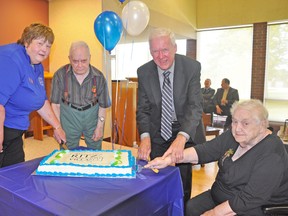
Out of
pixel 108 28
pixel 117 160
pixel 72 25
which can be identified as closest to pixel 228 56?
pixel 72 25

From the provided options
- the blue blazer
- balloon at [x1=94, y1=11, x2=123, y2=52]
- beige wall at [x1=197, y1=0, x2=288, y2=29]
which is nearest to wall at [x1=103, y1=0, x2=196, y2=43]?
beige wall at [x1=197, y1=0, x2=288, y2=29]

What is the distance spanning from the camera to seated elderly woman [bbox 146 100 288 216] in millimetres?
1346

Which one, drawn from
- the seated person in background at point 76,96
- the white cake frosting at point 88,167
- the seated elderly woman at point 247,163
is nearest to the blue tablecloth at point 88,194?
the white cake frosting at point 88,167

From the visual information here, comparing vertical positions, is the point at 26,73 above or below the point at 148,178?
above

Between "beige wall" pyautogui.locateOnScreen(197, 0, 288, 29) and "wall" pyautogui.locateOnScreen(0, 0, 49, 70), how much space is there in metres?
4.13

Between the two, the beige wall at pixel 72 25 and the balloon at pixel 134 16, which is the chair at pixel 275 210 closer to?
the balloon at pixel 134 16

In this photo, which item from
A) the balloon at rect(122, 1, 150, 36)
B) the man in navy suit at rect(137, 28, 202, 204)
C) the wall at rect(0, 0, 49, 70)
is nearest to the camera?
the man in navy suit at rect(137, 28, 202, 204)

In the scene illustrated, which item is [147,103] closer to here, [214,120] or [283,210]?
[283,210]

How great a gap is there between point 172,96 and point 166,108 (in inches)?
3.4

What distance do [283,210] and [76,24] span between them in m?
4.29

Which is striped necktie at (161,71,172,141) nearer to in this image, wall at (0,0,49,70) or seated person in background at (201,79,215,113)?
wall at (0,0,49,70)

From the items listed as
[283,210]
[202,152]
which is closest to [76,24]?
[202,152]

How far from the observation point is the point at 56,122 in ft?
6.23

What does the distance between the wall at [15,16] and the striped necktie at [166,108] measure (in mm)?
3487
